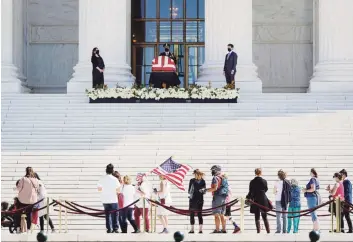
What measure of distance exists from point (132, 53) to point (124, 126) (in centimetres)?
1230

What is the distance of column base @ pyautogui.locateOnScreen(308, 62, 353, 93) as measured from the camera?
40500mm

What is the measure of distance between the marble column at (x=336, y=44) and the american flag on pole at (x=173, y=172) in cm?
1705

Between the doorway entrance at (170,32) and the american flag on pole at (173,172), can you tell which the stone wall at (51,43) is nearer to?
the doorway entrance at (170,32)

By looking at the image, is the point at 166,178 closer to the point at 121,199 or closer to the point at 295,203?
the point at 121,199

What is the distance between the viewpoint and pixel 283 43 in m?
47.5

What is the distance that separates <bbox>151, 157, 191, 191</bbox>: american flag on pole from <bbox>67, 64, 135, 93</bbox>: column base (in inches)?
635

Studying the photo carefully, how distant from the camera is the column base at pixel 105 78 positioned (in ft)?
133

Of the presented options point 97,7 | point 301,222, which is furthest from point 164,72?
point 301,222

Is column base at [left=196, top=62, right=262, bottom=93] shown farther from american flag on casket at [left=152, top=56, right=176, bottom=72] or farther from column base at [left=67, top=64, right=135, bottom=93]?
column base at [left=67, top=64, right=135, bottom=93]

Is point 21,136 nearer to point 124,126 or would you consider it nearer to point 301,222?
point 124,126

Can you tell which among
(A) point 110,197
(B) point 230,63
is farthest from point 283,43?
(A) point 110,197

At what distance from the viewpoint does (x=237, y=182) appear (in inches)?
1145

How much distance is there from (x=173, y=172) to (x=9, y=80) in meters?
18.0

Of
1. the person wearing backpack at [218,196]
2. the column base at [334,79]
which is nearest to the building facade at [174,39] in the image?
the column base at [334,79]
